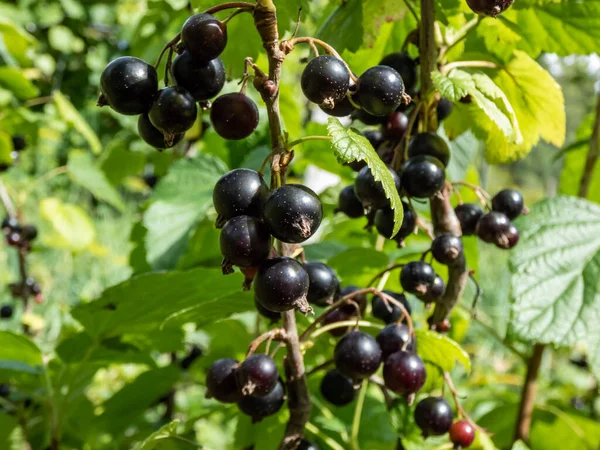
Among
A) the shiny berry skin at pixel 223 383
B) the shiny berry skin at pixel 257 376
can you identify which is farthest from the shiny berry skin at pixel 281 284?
the shiny berry skin at pixel 223 383

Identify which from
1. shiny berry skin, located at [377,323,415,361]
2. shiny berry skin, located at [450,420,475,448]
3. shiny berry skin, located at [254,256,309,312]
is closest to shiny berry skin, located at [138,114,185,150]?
shiny berry skin, located at [254,256,309,312]

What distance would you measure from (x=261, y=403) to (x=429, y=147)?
18.9 inches

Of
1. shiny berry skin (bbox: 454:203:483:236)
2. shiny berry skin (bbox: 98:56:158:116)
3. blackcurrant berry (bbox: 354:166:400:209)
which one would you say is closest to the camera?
shiny berry skin (bbox: 98:56:158:116)

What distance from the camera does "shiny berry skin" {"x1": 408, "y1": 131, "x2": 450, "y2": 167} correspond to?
104 centimetres

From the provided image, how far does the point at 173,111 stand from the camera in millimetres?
823

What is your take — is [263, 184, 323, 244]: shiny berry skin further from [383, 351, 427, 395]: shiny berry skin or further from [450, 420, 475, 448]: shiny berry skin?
[450, 420, 475, 448]: shiny berry skin

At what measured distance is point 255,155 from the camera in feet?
5.34

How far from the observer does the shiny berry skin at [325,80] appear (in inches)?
31.5

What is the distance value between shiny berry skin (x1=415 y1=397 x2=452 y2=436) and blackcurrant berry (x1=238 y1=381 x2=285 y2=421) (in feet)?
0.86

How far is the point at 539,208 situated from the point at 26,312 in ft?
5.35

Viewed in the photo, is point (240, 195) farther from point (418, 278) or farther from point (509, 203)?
point (509, 203)

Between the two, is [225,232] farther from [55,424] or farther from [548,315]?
[55,424]

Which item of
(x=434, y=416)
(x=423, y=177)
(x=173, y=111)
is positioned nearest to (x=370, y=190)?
(x=423, y=177)

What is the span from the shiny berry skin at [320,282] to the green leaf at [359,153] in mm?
221
